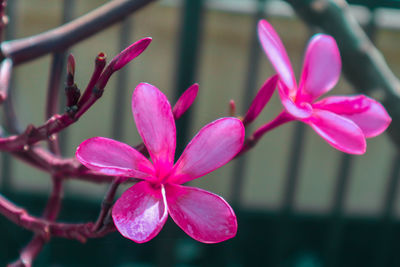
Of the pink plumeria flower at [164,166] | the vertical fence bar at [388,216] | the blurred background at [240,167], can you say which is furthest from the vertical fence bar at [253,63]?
the pink plumeria flower at [164,166]

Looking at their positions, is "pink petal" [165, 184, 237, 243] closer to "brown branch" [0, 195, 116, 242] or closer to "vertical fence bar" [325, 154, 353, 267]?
"brown branch" [0, 195, 116, 242]

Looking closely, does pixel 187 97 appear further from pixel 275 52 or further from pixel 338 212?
pixel 338 212

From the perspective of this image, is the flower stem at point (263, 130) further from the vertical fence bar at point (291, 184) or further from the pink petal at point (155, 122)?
the vertical fence bar at point (291, 184)

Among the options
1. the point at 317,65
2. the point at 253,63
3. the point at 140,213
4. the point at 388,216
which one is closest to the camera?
the point at 140,213

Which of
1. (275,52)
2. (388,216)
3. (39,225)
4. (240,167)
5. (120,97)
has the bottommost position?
(388,216)

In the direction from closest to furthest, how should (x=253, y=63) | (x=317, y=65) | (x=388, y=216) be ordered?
1. (x=317, y=65)
2. (x=253, y=63)
3. (x=388, y=216)

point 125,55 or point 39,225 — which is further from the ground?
point 125,55

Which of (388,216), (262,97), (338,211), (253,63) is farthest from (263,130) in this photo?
(388,216)
